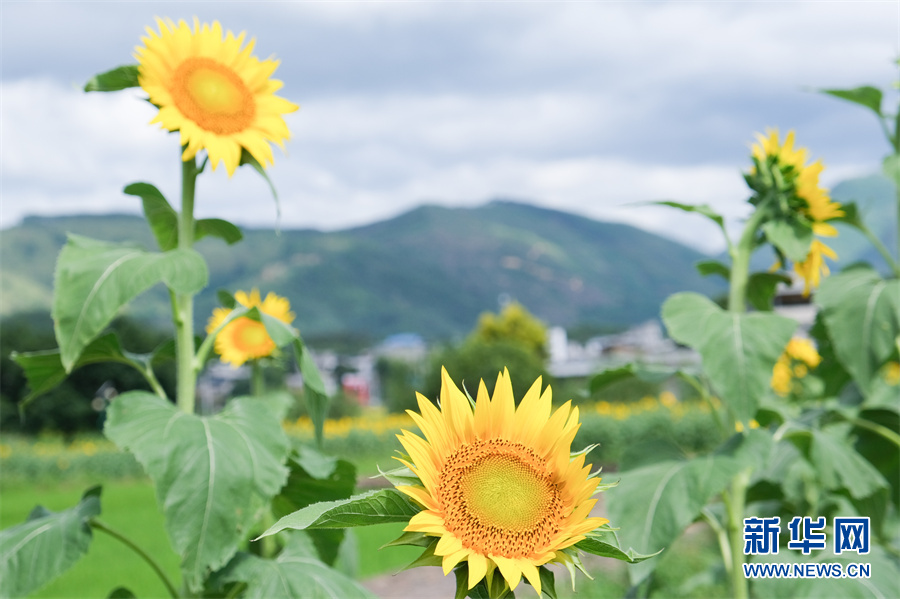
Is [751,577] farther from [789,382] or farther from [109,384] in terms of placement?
[109,384]

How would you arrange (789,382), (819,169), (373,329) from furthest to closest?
1. (373,329)
2. (789,382)
3. (819,169)

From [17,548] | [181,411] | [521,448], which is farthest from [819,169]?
[17,548]

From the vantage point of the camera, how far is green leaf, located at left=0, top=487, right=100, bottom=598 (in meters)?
1.90

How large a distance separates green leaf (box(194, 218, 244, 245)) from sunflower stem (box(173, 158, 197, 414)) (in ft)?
0.23

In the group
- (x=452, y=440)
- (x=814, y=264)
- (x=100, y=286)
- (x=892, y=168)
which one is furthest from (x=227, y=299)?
(x=892, y=168)

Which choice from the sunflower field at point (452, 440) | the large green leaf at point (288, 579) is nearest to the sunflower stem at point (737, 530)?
the sunflower field at point (452, 440)

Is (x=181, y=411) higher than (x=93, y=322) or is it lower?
lower

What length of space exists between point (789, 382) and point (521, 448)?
191 inches

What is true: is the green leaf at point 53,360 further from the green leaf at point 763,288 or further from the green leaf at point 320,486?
the green leaf at point 763,288

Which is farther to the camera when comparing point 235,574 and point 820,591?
point 820,591

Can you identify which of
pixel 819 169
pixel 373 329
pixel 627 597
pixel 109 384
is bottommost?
pixel 373 329

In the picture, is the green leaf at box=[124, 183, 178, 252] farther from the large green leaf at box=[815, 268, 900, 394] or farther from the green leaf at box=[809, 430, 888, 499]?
the large green leaf at box=[815, 268, 900, 394]

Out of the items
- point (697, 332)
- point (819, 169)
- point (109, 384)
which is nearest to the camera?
point (697, 332)

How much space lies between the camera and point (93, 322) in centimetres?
183
